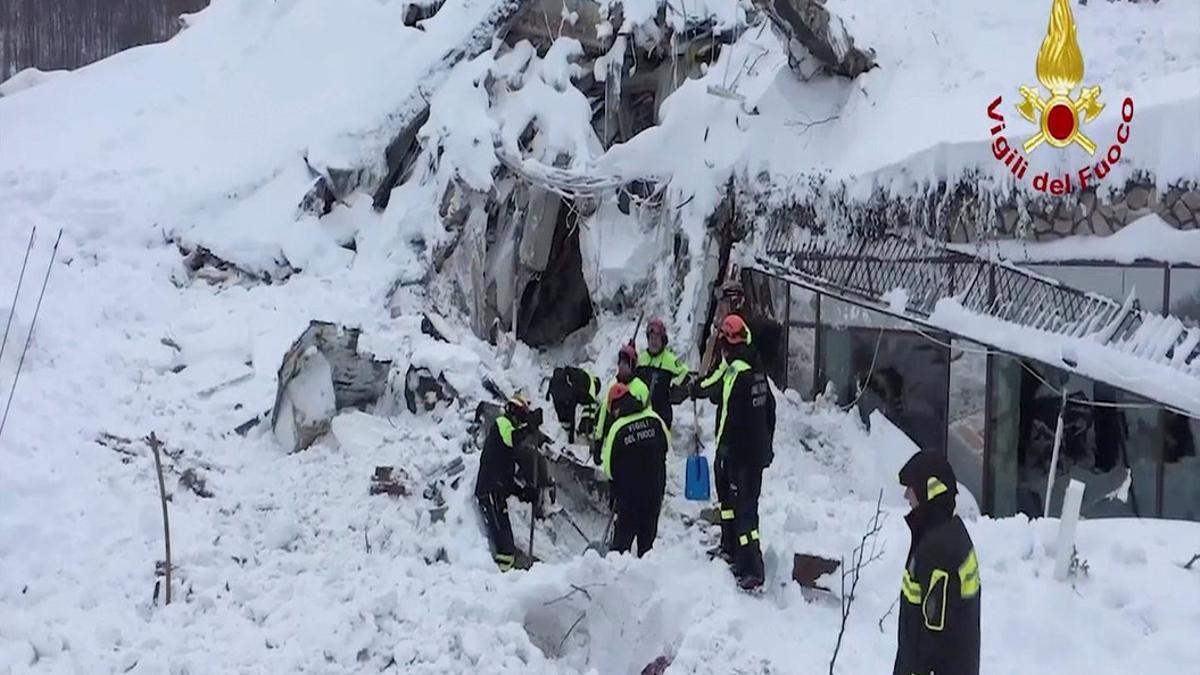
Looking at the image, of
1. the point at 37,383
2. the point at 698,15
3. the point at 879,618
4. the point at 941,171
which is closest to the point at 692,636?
the point at 879,618

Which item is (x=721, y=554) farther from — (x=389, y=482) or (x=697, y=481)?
(x=389, y=482)

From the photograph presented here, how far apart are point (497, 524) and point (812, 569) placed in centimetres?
232

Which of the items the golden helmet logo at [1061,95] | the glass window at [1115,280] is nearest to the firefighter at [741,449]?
the glass window at [1115,280]

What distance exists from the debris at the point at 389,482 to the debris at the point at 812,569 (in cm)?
310

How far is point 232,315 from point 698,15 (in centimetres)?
708

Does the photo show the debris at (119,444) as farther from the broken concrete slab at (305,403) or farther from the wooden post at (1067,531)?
the wooden post at (1067,531)

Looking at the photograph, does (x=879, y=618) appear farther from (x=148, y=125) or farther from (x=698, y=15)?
(x=148, y=125)

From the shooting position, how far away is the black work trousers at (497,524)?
8070mm

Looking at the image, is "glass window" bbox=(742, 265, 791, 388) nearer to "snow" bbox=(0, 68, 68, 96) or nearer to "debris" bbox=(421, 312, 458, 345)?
"debris" bbox=(421, 312, 458, 345)

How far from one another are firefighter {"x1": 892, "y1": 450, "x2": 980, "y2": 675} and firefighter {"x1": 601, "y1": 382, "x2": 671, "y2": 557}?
3222 millimetres

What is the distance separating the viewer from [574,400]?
10383 millimetres

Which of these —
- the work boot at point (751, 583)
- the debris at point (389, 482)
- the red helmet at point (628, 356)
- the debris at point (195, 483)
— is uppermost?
the red helmet at point (628, 356)

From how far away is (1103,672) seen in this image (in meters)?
6.11

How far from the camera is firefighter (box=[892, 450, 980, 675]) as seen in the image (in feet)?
15.5
